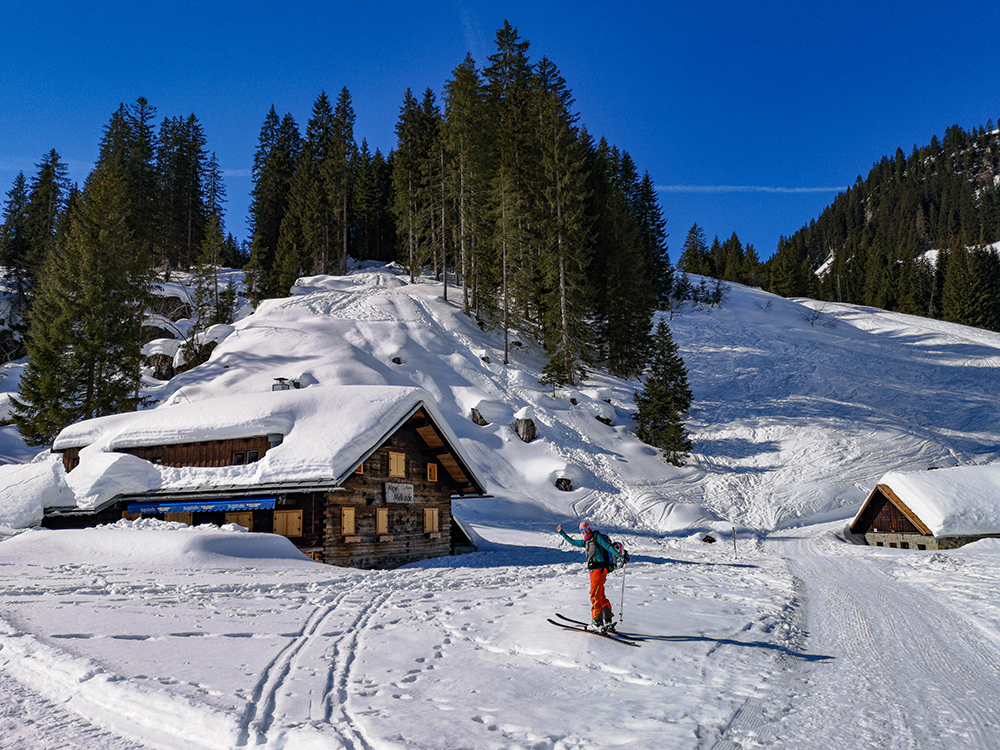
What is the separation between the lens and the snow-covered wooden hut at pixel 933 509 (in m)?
21.6

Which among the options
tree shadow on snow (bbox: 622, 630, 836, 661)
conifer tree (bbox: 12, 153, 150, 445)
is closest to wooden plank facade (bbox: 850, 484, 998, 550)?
tree shadow on snow (bbox: 622, 630, 836, 661)

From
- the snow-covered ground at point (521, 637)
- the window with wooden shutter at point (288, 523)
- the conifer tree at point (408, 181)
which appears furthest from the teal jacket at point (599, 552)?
the conifer tree at point (408, 181)

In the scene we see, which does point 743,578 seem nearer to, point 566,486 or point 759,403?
point 566,486

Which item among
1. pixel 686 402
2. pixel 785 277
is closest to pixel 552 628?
pixel 686 402

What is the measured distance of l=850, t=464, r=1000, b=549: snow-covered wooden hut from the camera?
21609mm

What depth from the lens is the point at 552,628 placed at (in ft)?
27.2

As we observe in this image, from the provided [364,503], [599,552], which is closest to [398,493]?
[364,503]

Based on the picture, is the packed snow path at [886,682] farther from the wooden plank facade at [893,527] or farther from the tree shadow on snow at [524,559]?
the wooden plank facade at [893,527]

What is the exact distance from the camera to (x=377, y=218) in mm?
74812

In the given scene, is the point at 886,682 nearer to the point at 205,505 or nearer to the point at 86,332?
the point at 205,505

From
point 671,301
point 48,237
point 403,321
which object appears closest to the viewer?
point 403,321

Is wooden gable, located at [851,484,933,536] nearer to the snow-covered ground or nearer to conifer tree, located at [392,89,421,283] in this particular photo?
the snow-covered ground

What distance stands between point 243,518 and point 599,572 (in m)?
13.3

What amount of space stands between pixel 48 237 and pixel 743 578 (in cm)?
6385
